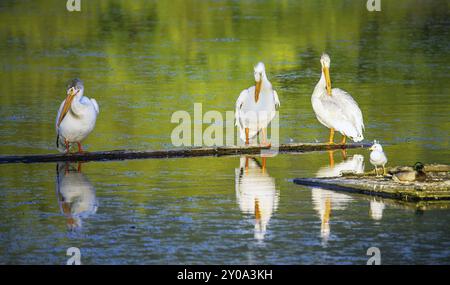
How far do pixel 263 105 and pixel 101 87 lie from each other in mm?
6562

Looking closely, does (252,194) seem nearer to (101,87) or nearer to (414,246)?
(414,246)

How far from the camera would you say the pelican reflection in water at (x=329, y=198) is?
38.5 ft

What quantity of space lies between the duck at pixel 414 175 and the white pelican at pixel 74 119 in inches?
179

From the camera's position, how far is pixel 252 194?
13.3 m

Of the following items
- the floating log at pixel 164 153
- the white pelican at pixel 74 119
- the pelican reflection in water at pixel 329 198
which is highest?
the white pelican at pixel 74 119

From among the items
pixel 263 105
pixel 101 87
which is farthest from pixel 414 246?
pixel 101 87

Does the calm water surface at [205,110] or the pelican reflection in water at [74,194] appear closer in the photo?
the calm water surface at [205,110]

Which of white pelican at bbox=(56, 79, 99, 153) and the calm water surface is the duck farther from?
white pelican at bbox=(56, 79, 99, 153)

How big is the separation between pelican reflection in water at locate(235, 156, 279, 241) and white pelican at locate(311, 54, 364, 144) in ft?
4.82

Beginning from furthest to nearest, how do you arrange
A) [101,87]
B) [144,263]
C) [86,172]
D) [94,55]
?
1. [94,55]
2. [101,87]
3. [86,172]
4. [144,263]

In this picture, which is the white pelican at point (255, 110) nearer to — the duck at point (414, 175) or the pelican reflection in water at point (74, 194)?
the pelican reflection in water at point (74, 194)

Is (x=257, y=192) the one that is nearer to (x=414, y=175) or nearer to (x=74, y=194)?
(x=414, y=175)

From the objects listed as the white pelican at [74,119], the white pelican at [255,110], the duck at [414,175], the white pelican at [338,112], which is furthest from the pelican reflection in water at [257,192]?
the white pelican at [74,119]

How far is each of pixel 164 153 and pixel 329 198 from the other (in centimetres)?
331
